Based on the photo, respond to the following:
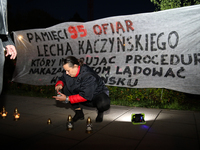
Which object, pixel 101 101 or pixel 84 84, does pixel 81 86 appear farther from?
pixel 101 101

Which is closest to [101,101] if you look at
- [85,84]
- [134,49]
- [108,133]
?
[85,84]

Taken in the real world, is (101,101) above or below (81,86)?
below

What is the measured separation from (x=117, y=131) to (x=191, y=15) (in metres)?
3.39

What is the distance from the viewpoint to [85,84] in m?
3.08

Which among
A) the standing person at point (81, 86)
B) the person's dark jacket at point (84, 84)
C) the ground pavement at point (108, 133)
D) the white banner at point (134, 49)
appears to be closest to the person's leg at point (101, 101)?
the standing person at point (81, 86)

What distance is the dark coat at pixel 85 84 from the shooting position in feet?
9.93

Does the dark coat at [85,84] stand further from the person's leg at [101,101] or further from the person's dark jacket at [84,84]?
the person's leg at [101,101]

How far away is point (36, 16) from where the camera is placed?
1916cm

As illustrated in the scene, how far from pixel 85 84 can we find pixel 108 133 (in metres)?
0.92

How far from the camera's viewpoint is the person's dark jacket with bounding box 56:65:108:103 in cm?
302

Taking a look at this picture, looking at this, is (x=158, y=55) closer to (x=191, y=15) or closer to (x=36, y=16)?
(x=191, y=15)

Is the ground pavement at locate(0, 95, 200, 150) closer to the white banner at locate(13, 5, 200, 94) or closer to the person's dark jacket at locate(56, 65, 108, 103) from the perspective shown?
the person's dark jacket at locate(56, 65, 108, 103)

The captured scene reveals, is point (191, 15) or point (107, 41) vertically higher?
point (191, 15)

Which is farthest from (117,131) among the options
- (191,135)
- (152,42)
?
(152,42)
